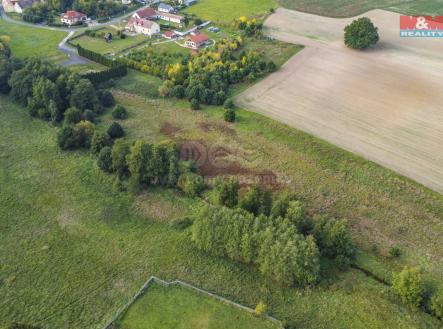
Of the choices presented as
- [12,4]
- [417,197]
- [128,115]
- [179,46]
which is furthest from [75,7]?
[417,197]

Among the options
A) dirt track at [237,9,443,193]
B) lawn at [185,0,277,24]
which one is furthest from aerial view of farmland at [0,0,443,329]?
lawn at [185,0,277,24]

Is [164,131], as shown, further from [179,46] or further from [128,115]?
[179,46]

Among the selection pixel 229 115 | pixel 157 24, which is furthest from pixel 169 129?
pixel 157 24

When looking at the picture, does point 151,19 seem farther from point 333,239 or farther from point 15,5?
point 333,239

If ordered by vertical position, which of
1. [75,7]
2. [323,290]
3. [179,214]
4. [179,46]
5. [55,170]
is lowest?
[323,290]

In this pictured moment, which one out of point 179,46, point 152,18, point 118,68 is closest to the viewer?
point 118,68

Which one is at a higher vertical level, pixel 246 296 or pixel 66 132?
pixel 66 132
